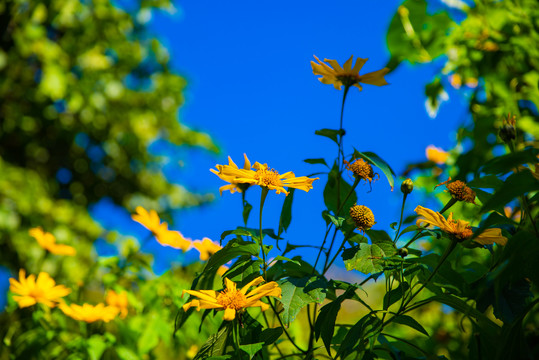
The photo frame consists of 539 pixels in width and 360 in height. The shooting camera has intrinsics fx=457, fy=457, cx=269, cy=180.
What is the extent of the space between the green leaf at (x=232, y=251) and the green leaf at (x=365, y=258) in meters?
0.12

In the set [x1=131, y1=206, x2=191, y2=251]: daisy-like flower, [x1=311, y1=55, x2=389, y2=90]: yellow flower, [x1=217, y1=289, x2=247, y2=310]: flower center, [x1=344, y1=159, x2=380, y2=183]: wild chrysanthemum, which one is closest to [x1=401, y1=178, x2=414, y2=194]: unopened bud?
[x1=344, y1=159, x2=380, y2=183]: wild chrysanthemum

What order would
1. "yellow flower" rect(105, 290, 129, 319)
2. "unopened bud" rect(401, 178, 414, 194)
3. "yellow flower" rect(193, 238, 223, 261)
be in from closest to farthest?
"unopened bud" rect(401, 178, 414, 194) < "yellow flower" rect(193, 238, 223, 261) < "yellow flower" rect(105, 290, 129, 319)

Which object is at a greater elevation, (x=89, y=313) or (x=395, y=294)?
(x=89, y=313)

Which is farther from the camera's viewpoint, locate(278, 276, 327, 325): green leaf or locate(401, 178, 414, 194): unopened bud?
locate(401, 178, 414, 194): unopened bud

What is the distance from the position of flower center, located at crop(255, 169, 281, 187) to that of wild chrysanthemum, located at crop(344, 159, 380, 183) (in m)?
0.11

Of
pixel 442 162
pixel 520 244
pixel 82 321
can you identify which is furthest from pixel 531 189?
pixel 442 162

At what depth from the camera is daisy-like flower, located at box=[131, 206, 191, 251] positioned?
987 millimetres

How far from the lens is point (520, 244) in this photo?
466mm

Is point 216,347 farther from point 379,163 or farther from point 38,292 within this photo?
point 38,292

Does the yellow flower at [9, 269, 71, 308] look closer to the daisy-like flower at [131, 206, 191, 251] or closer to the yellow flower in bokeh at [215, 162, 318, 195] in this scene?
the daisy-like flower at [131, 206, 191, 251]

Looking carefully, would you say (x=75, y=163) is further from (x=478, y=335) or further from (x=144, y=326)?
(x=478, y=335)

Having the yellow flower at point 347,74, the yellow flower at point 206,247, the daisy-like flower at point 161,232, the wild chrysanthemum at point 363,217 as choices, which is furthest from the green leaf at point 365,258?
the daisy-like flower at point 161,232

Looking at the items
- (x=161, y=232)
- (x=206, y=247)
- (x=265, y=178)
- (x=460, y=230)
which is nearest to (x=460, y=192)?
(x=460, y=230)

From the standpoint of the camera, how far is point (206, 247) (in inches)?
36.2
